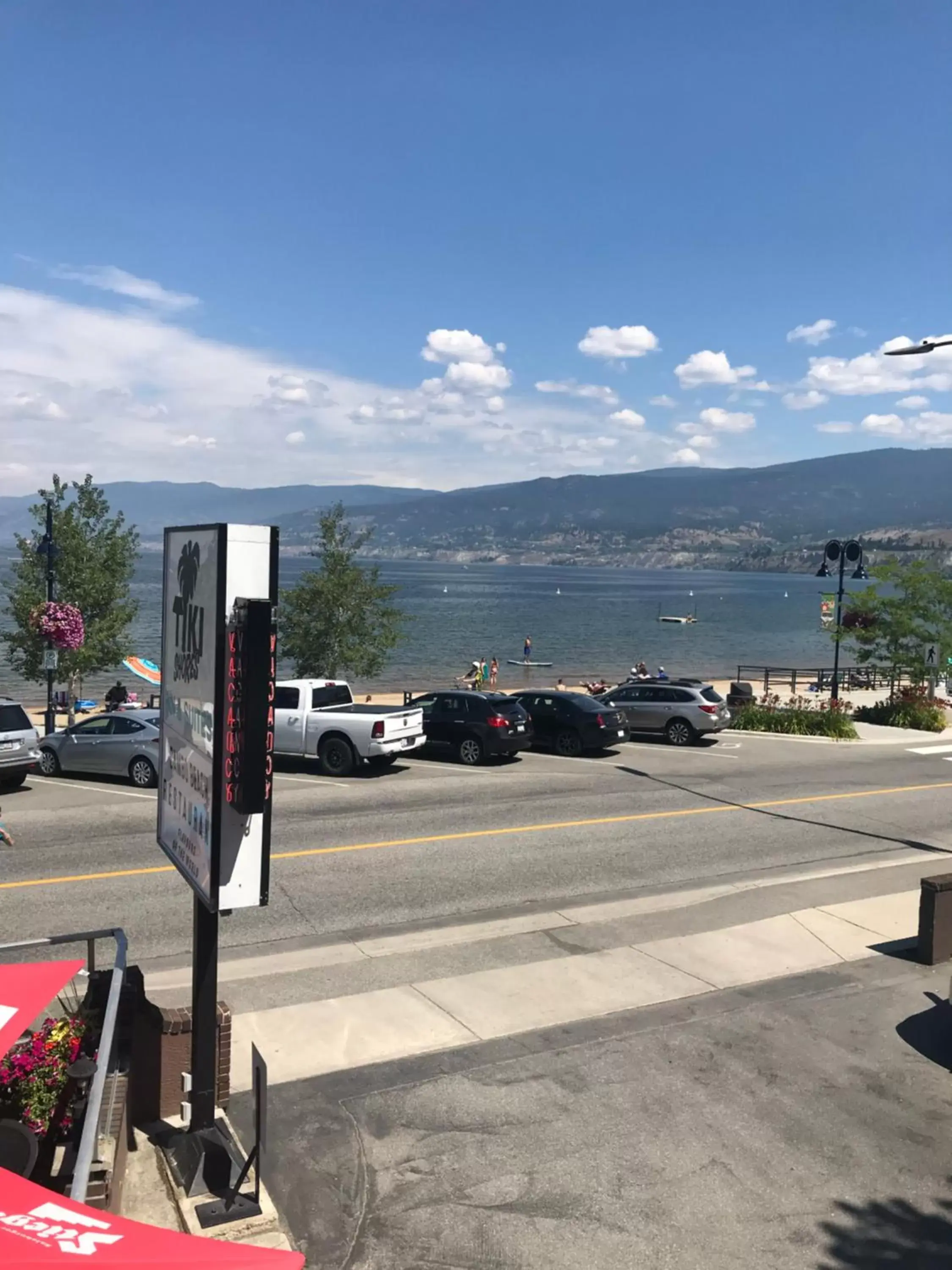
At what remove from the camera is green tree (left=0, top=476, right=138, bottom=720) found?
30.3 metres

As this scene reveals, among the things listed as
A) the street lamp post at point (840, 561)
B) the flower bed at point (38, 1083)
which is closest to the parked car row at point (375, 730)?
the street lamp post at point (840, 561)

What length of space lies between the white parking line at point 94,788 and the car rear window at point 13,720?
51.5 inches

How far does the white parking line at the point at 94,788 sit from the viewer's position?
17953 millimetres

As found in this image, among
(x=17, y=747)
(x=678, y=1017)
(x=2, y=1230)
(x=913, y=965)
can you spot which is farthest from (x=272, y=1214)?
(x=17, y=747)

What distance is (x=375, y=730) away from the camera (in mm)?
19500

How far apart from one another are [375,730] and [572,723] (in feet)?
17.8

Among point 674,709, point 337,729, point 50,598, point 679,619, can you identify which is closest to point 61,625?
point 50,598

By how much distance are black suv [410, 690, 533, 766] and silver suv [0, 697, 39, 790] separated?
7549mm

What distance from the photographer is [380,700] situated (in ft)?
136

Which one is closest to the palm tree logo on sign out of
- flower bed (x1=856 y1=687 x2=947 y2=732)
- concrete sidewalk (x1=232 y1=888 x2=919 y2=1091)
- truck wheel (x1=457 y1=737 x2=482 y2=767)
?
concrete sidewalk (x1=232 y1=888 x2=919 y2=1091)

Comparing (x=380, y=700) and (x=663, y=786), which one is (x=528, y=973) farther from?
(x=380, y=700)

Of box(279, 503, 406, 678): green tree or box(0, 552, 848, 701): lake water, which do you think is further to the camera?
box(0, 552, 848, 701): lake water

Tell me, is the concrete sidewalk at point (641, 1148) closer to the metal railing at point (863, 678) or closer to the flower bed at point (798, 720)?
the flower bed at point (798, 720)

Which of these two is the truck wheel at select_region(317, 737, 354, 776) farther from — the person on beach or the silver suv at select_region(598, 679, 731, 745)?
the person on beach
